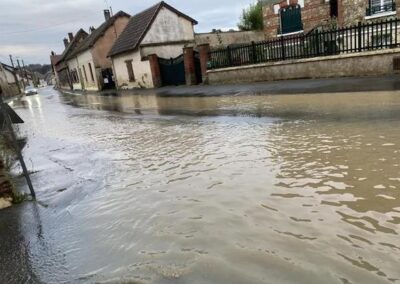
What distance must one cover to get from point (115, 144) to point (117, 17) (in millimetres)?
33641

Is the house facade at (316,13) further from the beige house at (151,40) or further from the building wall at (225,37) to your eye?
the building wall at (225,37)

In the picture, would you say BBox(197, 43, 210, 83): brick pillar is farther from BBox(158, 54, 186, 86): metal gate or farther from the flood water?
the flood water

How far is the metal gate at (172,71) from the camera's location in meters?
25.9

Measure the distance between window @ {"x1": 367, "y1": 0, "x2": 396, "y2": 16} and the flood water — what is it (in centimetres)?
1311

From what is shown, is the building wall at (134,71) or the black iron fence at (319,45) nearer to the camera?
the black iron fence at (319,45)

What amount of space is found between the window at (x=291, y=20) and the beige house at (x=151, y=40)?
8.25 metres

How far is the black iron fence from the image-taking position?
47.5 ft

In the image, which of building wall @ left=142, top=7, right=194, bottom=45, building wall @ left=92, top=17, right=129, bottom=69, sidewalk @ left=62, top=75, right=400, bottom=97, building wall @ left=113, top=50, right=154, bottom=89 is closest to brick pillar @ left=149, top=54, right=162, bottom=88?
building wall @ left=113, top=50, right=154, bottom=89

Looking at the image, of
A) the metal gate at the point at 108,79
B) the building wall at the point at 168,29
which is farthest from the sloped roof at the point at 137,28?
the metal gate at the point at 108,79

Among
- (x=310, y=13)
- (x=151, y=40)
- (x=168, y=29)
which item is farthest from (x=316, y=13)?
(x=151, y=40)

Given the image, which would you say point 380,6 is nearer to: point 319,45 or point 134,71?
point 319,45

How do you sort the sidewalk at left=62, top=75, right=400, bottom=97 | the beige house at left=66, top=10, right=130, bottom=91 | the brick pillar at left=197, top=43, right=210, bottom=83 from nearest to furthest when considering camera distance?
1. the sidewalk at left=62, top=75, right=400, bottom=97
2. the brick pillar at left=197, top=43, right=210, bottom=83
3. the beige house at left=66, top=10, right=130, bottom=91

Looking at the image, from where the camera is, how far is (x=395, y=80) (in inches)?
486

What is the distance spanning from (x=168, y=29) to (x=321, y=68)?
1775cm
